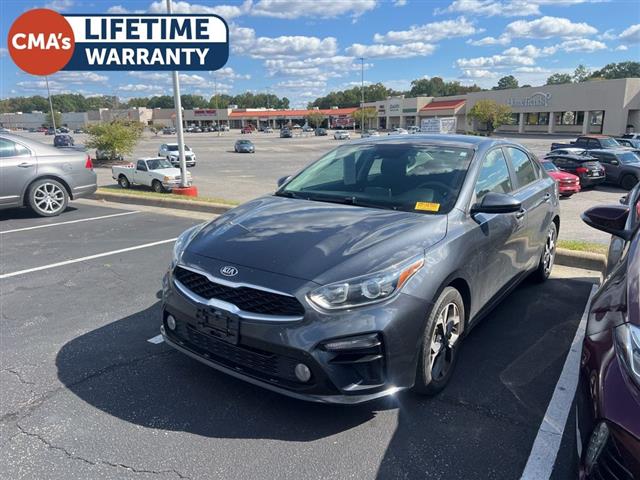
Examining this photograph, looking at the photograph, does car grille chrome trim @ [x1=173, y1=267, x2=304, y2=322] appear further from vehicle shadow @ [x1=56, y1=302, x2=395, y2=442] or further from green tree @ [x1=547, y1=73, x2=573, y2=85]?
green tree @ [x1=547, y1=73, x2=573, y2=85]

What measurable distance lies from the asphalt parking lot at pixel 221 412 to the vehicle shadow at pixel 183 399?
10 mm

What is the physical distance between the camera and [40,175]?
876 centimetres

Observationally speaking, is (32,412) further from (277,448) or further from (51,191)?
(51,191)

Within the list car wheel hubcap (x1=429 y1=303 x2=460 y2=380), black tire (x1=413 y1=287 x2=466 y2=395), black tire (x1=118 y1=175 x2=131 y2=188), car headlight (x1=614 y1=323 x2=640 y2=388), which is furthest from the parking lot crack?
black tire (x1=118 y1=175 x2=131 y2=188)

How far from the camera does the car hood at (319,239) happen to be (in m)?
2.71

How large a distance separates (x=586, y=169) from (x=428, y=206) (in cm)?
1733

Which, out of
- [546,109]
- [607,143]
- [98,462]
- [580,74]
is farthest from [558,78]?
[98,462]

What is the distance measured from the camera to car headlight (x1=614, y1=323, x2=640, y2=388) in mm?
1772

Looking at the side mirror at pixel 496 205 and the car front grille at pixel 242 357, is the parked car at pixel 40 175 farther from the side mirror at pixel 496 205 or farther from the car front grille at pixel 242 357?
the side mirror at pixel 496 205

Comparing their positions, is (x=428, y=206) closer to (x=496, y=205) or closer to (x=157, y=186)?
(x=496, y=205)

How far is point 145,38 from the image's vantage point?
13.2 metres

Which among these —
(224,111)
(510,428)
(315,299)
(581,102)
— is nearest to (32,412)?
(315,299)

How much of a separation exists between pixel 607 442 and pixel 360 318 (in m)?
1.21

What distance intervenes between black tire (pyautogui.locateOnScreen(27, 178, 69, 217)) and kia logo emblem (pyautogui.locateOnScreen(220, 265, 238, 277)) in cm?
770
